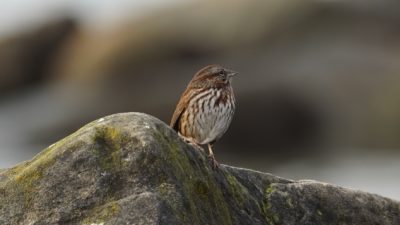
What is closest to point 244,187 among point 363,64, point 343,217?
point 343,217

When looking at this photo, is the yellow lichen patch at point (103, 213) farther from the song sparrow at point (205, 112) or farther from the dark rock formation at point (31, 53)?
the dark rock formation at point (31, 53)

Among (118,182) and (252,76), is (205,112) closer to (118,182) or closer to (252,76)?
(118,182)

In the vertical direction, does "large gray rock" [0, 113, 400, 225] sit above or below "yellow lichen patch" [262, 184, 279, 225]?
above

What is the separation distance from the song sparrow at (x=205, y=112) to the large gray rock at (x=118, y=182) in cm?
331

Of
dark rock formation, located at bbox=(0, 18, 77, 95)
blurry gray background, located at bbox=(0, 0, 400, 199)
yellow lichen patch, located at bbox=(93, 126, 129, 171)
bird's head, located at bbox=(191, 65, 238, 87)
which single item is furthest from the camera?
dark rock formation, located at bbox=(0, 18, 77, 95)

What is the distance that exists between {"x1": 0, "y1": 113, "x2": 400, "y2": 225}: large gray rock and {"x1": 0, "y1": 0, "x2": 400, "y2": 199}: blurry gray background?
15346mm

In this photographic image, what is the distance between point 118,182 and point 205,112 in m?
4.05

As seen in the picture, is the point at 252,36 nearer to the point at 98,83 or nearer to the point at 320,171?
the point at 98,83

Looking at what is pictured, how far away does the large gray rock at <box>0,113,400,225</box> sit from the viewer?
601 centimetres

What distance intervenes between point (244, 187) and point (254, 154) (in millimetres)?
19858

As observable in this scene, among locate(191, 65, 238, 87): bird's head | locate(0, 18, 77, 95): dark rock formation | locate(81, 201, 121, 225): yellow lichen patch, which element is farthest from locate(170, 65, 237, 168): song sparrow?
locate(0, 18, 77, 95): dark rock formation

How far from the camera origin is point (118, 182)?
6.12 meters

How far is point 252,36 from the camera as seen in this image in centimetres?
3269

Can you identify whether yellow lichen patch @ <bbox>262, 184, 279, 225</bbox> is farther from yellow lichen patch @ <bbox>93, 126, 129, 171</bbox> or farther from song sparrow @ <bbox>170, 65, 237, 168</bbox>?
song sparrow @ <bbox>170, 65, 237, 168</bbox>
